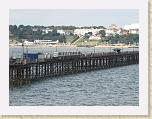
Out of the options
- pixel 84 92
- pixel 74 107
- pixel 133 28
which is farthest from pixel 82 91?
pixel 133 28

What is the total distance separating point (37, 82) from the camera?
7062mm

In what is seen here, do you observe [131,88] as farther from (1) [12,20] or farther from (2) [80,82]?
(1) [12,20]

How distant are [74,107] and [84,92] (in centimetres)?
18

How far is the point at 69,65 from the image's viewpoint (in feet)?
24.1

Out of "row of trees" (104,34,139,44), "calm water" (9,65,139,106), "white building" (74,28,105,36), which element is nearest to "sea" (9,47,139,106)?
"calm water" (9,65,139,106)

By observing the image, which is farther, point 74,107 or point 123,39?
point 123,39

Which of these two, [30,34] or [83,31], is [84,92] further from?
[30,34]

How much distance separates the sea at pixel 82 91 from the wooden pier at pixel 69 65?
126mm

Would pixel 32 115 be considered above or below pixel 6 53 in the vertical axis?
below

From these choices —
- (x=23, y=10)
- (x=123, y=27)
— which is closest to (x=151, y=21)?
(x=123, y=27)

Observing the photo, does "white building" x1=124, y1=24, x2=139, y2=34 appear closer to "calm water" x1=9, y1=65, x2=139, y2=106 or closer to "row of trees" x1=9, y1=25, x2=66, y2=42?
"calm water" x1=9, y1=65, x2=139, y2=106

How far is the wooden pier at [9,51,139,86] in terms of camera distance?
7.06 m

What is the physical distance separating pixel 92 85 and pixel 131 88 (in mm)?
360
